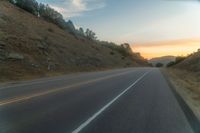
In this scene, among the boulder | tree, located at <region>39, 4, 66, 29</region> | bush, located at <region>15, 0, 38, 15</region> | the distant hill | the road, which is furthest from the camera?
tree, located at <region>39, 4, 66, 29</region>

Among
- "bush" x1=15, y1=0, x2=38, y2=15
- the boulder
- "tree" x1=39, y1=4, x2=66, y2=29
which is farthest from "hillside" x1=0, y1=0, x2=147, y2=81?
"tree" x1=39, y1=4, x2=66, y2=29

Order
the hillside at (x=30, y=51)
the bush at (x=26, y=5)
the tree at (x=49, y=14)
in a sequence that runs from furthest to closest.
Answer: the tree at (x=49, y=14), the bush at (x=26, y=5), the hillside at (x=30, y=51)

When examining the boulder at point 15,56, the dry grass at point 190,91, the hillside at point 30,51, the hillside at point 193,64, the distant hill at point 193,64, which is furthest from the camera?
the distant hill at point 193,64

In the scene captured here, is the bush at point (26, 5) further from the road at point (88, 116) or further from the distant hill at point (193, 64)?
the road at point (88, 116)

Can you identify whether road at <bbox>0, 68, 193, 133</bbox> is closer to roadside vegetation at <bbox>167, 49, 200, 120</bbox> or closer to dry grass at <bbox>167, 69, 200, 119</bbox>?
dry grass at <bbox>167, 69, 200, 119</bbox>

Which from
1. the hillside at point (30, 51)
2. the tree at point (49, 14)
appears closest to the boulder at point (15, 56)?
the hillside at point (30, 51)

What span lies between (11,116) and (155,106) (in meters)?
5.77

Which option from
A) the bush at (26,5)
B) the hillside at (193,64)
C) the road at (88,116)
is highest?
the bush at (26,5)

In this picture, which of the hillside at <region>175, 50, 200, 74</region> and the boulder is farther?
the hillside at <region>175, 50, 200, 74</region>

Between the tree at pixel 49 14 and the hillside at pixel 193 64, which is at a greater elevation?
the tree at pixel 49 14

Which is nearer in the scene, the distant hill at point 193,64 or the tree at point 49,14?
the distant hill at point 193,64

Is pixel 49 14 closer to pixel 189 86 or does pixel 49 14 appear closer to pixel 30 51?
pixel 30 51

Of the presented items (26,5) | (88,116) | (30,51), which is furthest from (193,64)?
(88,116)

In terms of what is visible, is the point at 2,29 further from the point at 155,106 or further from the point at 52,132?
the point at 52,132
